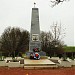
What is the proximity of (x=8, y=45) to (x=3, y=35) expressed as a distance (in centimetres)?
295

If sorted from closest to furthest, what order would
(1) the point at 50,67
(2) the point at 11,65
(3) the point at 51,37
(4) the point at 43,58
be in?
(1) the point at 50,67 → (2) the point at 11,65 → (4) the point at 43,58 → (3) the point at 51,37

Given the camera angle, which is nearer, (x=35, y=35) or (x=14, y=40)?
(x=35, y=35)

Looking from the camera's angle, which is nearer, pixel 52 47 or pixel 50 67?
pixel 50 67

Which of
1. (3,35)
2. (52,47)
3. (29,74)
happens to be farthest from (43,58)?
(3,35)

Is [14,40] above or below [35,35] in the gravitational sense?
below

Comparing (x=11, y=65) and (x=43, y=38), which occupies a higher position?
(x=43, y=38)

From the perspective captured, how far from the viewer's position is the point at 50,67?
744 inches

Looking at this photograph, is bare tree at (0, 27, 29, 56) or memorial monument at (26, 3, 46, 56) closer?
memorial monument at (26, 3, 46, 56)

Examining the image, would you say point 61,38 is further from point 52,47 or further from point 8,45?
point 8,45

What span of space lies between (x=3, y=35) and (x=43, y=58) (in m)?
23.0

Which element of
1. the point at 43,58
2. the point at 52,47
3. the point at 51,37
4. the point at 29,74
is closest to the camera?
the point at 29,74

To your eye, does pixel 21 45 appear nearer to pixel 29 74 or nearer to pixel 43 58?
pixel 43 58

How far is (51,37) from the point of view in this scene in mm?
45344

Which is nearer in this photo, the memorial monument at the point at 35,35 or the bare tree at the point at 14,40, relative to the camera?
the memorial monument at the point at 35,35
